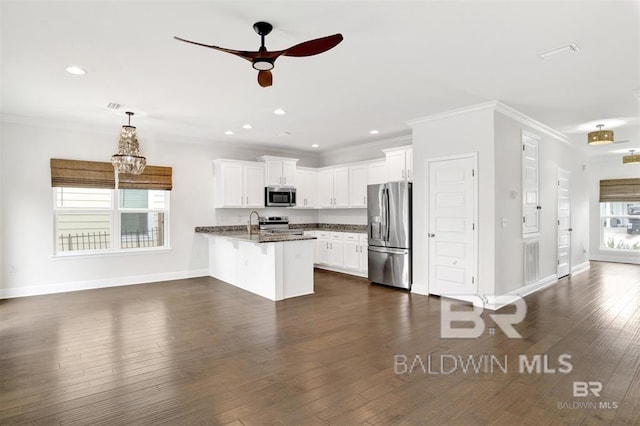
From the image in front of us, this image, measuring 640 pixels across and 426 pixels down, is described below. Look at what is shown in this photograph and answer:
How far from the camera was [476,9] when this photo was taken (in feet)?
8.07

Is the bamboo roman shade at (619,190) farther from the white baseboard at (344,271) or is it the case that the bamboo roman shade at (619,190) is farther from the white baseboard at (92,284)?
the white baseboard at (92,284)

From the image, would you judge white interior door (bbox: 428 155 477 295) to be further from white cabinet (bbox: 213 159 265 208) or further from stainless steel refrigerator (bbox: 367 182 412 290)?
white cabinet (bbox: 213 159 265 208)

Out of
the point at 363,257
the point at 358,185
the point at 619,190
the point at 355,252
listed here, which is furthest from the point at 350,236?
the point at 619,190

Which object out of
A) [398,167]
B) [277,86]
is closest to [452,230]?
[398,167]

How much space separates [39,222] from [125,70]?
3.60 meters

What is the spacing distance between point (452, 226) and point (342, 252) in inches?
111

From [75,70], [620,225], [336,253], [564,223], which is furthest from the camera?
[620,225]

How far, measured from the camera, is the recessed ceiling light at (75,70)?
3.46m

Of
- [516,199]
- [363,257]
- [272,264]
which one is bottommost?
[363,257]

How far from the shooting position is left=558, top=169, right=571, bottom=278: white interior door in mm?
6555

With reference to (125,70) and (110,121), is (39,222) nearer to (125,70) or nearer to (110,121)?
(110,121)

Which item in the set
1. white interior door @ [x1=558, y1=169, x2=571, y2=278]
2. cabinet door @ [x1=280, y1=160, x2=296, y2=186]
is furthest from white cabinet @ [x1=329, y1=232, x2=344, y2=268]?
white interior door @ [x1=558, y1=169, x2=571, y2=278]

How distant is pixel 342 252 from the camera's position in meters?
7.34

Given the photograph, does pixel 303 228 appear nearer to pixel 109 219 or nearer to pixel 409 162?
pixel 409 162
